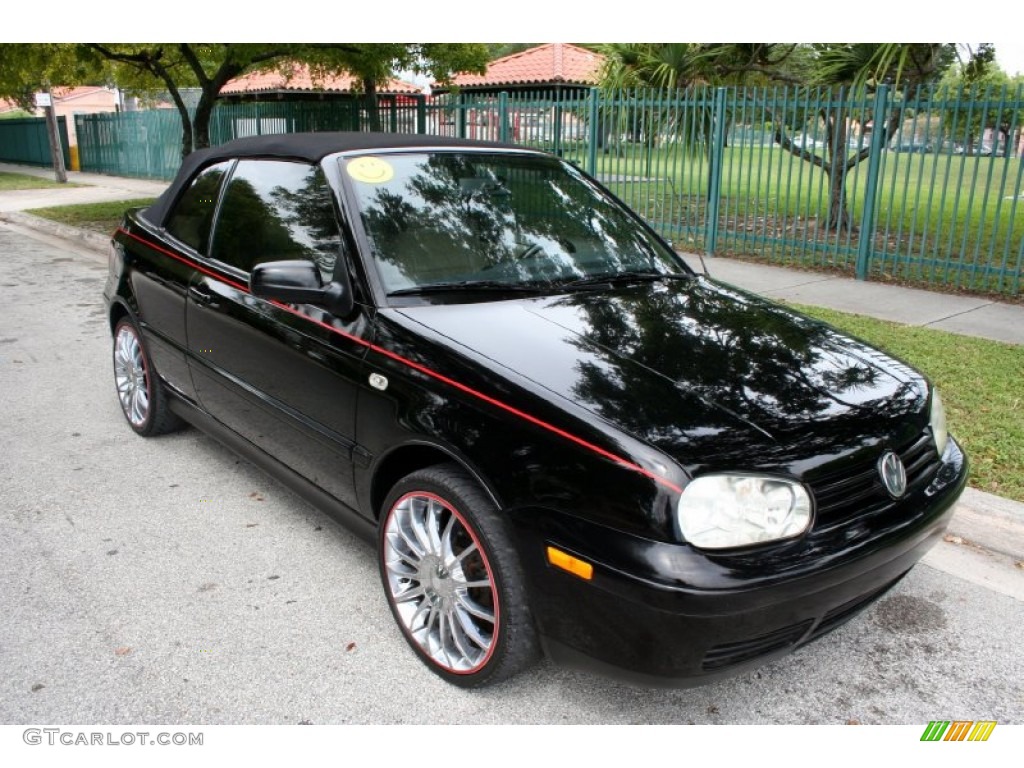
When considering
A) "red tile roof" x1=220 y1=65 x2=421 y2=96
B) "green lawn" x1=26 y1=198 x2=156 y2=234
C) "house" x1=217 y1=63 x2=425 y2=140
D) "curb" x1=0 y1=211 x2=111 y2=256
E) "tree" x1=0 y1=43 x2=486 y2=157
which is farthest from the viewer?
"red tile roof" x1=220 y1=65 x2=421 y2=96

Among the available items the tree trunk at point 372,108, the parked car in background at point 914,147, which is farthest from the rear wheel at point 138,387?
the tree trunk at point 372,108

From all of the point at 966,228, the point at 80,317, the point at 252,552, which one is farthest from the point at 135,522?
the point at 966,228

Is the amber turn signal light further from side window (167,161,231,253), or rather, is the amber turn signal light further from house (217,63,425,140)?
house (217,63,425,140)

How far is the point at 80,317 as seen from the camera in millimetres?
8094

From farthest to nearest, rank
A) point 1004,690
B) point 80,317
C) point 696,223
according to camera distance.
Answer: point 696,223 → point 80,317 → point 1004,690

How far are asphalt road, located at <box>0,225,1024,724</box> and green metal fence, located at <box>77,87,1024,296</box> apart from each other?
617cm

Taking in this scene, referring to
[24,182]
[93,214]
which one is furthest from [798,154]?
[24,182]

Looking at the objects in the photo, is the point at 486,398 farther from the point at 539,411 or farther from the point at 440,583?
the point at 440,583

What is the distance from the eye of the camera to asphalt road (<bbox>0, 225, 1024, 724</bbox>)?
2.75 meters

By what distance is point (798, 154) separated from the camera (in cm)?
1113

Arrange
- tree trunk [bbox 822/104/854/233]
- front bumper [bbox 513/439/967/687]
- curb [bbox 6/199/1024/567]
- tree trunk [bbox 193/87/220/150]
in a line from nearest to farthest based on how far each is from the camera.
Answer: front bumper [bbox 513/439/967/687] < curb [bbox 6/199/1024/567] < tree trunk [bbox 822/104/854/233] < tree trunk [bbox 193/87/220/150]
